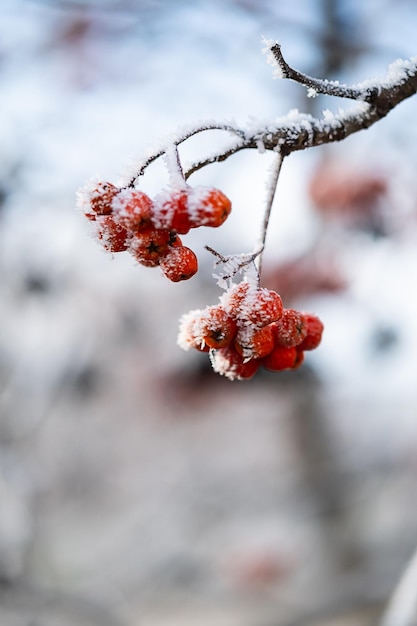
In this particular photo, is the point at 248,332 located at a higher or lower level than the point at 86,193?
lower

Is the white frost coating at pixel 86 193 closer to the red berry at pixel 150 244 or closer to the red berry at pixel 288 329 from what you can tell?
the red berry at pixel 150 244

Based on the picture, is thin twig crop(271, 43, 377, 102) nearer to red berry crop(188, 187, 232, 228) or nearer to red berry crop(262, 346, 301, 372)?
red berry crop(188, 187, 232, 228)

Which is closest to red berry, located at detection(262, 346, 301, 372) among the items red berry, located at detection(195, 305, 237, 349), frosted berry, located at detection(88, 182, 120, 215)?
red berry, located at detection(195, 305, 237, 349)

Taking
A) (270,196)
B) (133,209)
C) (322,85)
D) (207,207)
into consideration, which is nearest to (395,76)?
(322,85)

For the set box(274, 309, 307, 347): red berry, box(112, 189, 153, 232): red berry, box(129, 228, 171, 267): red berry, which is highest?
box(112, 189, 153, 232): red berry

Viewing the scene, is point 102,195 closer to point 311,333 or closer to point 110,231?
point 110,231

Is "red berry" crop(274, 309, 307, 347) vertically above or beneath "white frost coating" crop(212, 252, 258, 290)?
beneath
